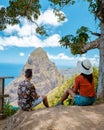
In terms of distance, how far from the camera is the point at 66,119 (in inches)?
402

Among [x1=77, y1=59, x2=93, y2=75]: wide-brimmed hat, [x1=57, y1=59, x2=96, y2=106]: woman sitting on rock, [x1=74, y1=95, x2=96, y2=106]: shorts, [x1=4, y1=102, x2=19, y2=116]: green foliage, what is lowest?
[x1=4, y1=102, x2=19, y2=116]: green foliage

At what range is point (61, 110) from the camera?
11016 mm

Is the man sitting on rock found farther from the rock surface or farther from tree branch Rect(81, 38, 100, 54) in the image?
tree branch Rect(81, 38, 100, 54)

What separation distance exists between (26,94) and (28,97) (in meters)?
0.11

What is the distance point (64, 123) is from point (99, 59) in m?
6.07

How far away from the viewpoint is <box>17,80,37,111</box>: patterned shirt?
1246cm

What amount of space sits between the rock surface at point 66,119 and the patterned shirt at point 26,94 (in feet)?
3.03

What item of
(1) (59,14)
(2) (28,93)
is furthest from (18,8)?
(2) (28,93)

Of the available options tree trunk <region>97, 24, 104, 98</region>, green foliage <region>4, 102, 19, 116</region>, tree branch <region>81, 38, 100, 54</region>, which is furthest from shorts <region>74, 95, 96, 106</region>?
green foliage <region>4, 102, 19, 116</region>

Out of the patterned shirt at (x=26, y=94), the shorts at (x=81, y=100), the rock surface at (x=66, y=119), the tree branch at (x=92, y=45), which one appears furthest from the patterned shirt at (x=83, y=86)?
the tree branch at (x=92, y=45)

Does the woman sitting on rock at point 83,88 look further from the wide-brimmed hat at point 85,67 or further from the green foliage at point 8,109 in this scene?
the green foliage at point 8,109

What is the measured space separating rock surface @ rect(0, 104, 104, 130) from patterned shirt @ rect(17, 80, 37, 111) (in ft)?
3.03

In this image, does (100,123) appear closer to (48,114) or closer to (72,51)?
(48,114)

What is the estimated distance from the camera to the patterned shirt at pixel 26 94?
40.9 feet
